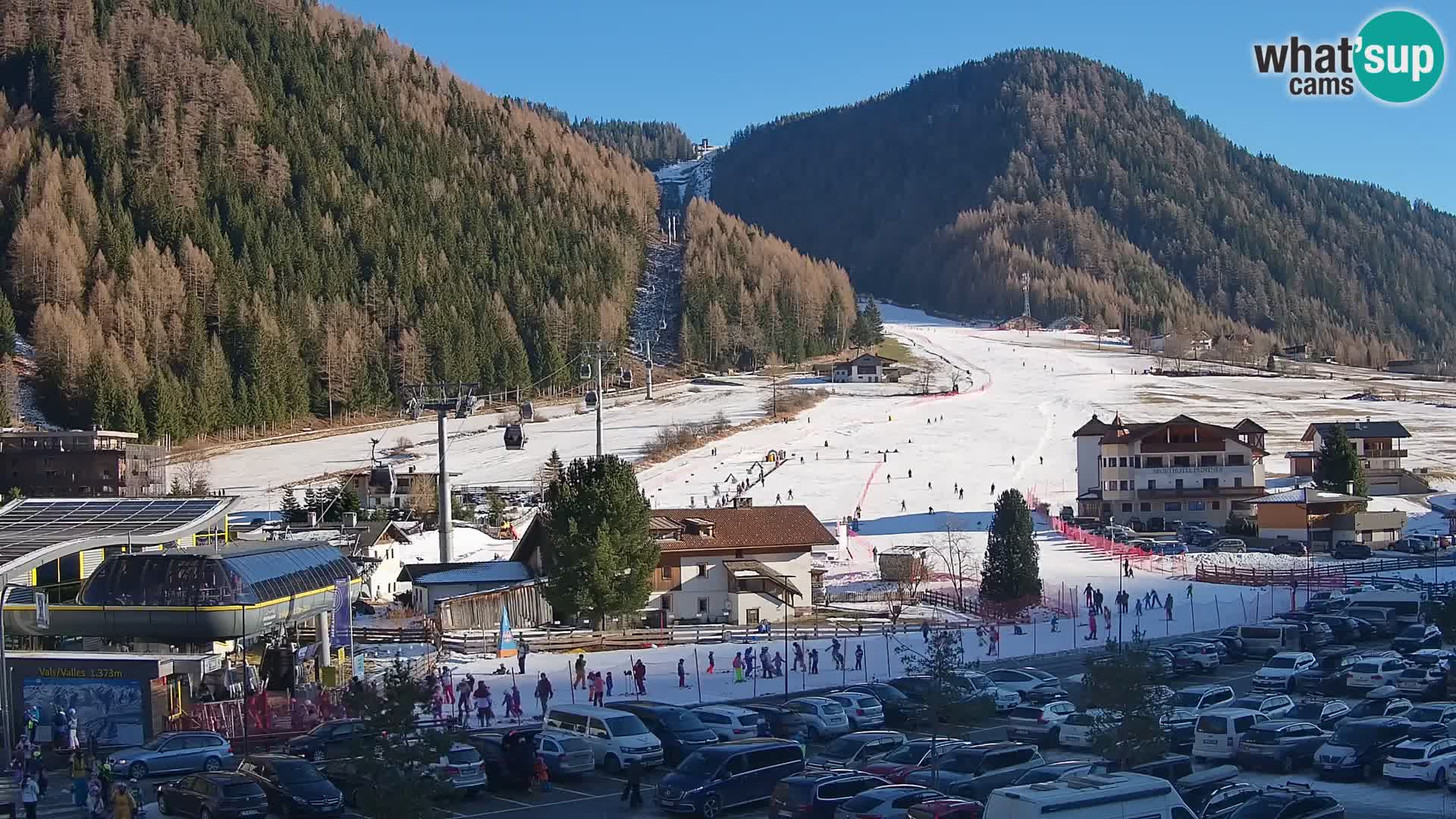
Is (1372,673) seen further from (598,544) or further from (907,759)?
(598,544)

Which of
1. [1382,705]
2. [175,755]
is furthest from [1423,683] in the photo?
Result: [175,755]

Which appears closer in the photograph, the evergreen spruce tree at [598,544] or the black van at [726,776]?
the black van at [726,776]

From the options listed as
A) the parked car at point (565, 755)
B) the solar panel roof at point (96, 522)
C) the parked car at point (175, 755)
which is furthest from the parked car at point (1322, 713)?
the solar panel roof at point (96, 522)

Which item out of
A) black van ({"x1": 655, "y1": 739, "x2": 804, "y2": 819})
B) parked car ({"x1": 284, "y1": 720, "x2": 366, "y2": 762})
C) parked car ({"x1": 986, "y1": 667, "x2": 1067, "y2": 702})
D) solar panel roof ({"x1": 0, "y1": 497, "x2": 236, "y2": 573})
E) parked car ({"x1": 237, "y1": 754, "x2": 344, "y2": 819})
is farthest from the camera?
solar panel roof ({"x1": 0, "y1": 497, "x2": 236, "y2": 573})

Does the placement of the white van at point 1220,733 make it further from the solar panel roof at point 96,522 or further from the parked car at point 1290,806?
the solar panel roof at point 96,522

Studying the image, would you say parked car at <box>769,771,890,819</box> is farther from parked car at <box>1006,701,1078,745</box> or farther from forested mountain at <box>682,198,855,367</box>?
forested mountain at <box>682,198,855,367</box>

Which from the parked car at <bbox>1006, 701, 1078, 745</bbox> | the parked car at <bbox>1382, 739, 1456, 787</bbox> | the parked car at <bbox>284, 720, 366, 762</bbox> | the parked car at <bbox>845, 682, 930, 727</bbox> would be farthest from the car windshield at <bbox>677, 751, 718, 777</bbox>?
the parked car at <bbox>1382, 739, 1456, 787</bbox>
